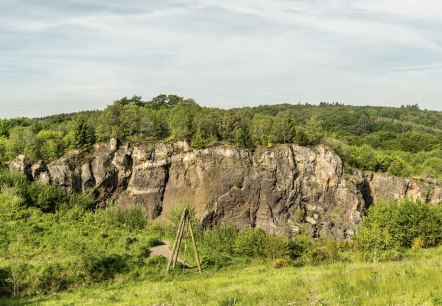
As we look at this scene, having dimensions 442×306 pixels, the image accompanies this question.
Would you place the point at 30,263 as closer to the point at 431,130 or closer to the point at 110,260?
the point at 110,260

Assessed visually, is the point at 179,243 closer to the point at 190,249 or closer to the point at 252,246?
the point at 190,249

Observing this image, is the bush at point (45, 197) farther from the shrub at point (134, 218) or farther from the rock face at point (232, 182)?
the shrub at point (134, 218)

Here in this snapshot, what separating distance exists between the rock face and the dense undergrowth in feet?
42.6

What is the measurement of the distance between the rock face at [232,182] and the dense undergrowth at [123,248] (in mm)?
12988

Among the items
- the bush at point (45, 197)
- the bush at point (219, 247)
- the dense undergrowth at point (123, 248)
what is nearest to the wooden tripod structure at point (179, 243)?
the dense undergrowth at point (123, 248)

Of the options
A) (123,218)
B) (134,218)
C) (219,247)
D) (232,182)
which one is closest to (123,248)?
(219,247)

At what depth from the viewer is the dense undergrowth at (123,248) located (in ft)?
88.8

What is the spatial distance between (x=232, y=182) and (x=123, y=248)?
92.7ft

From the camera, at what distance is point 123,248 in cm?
3291

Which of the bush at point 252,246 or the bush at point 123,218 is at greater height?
the bush at point 123,218

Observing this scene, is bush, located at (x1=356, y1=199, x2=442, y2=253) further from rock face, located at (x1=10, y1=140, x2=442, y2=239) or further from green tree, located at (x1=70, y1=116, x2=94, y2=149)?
green tree, located at (x1=70, y1=116, x2=94, y2=149)

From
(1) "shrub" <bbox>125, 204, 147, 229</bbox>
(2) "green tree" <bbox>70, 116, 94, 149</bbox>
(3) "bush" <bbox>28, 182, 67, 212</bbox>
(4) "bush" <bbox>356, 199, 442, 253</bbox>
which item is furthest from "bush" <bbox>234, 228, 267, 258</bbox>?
(2) "green tree" <bbox>70, 116, 94, 149</bbox>

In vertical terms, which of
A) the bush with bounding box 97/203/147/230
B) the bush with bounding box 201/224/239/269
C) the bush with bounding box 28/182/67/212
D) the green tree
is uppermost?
the green tree

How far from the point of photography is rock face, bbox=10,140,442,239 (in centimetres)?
5816
